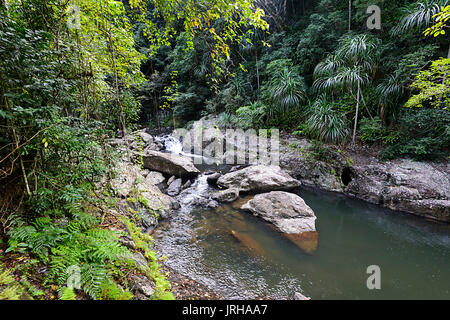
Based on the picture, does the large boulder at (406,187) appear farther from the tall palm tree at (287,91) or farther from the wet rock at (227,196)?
the tall palm tree at (287,91)

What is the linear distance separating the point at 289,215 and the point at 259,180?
5.32ft

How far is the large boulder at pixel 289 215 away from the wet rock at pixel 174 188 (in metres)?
2.16

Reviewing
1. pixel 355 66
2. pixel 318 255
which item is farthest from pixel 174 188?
pixel 355 66

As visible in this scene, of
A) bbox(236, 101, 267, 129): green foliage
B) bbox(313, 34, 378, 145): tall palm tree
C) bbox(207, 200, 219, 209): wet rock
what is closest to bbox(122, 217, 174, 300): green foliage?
bbox(207, 200, 219, 209): wet rock

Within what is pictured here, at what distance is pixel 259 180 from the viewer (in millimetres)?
5652

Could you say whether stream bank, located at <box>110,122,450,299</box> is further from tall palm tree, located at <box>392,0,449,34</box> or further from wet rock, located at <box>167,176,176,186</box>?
tall palm tree, located at <box>392,0,449,34</box>

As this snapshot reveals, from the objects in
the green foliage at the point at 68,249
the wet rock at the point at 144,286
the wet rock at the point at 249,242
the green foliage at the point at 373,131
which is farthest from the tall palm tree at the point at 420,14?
the green foliage at the point at 68,249

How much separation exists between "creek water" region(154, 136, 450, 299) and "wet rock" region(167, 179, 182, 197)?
2.83ft

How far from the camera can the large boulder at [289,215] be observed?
12.2ft

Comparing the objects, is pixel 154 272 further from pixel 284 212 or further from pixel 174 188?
pixel 174 188

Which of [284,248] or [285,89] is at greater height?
[285,89]

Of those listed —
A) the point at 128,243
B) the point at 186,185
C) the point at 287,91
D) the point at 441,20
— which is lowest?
the point at 186,185

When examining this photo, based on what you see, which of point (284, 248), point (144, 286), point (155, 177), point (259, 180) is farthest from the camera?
point (155, 177)
